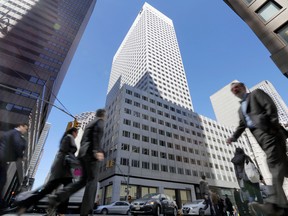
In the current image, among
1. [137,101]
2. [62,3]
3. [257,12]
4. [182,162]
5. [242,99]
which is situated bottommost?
[242,99]

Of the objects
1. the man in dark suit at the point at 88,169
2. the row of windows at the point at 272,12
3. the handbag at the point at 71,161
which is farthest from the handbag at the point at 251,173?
the row of windows at the point at 272,12

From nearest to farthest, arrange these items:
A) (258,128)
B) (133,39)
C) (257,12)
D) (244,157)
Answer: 1. (258,128)
2. (244,157)
3. (257,12)
4. (133,39)

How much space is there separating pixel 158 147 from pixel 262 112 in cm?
4329

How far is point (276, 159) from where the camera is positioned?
2.37m

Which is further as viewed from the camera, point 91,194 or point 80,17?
point 80,17

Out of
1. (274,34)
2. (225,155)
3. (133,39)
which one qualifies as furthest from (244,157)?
(133,39)

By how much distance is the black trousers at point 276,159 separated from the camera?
7.19ft

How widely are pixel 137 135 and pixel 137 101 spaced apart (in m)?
10.5

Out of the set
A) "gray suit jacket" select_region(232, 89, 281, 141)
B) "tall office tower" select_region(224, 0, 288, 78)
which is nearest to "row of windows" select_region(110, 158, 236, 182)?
"tall office tower" select_region(224, 0, 288, 78)

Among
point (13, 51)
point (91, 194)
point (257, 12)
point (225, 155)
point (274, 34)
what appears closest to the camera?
point (91, 194)

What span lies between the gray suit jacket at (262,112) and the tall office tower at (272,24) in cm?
1527

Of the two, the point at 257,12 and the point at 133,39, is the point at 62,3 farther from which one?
the point at 257,12

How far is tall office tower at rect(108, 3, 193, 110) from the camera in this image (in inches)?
3036

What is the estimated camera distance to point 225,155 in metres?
60.7
